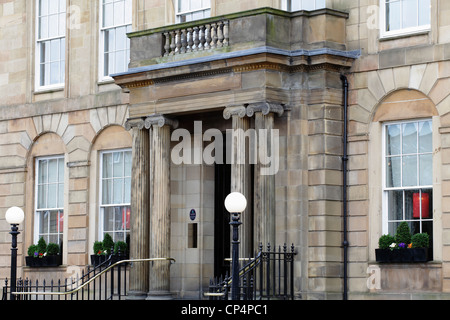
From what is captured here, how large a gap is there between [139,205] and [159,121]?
74.8 inches

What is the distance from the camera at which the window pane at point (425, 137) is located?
23236 mm

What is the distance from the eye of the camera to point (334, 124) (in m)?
24.2

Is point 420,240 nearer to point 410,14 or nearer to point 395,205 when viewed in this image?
point 395,205

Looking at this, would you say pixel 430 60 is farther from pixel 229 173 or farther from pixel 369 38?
pixel 229 173

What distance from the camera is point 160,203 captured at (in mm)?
25625

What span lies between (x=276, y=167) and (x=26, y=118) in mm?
9220

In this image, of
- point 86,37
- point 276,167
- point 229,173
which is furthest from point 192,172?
point 86,37

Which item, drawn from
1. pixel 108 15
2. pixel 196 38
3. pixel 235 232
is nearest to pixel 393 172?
pixel 235 232

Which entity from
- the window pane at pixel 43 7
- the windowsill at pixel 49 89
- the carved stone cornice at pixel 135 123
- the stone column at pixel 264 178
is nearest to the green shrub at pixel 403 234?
the stone column at pixel 264 178

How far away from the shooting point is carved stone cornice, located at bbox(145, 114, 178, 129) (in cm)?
2572

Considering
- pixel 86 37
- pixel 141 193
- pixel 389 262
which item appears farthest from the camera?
pixel 86 37

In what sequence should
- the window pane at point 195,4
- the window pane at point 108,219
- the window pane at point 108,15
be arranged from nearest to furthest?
the window pane at point 195,4, the window pane at point 108,219, the window pane at point 108,15

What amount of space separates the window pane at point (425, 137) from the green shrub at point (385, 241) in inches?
69.6

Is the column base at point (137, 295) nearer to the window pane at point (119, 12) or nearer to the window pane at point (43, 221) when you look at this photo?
the window pane at point (43, 221)
